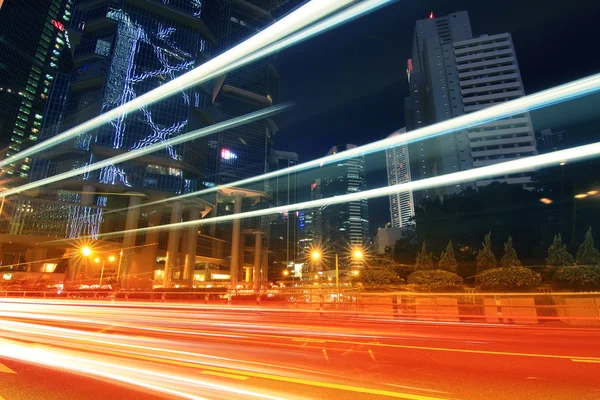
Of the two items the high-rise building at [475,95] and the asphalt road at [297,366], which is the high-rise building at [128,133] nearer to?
the asphalt road at [297,366]

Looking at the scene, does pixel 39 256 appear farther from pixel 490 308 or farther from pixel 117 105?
pixel 490 308

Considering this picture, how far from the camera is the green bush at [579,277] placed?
18.0 m

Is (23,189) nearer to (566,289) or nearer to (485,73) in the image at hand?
(566,289)

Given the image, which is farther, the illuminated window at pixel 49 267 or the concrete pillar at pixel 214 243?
the concrete pillar at pixel 214 243

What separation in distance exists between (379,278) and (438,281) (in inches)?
156

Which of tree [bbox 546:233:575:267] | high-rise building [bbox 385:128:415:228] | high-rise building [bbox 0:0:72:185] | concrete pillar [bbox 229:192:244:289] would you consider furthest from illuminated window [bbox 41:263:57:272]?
high-rise building [bbox 385:128:415:228]

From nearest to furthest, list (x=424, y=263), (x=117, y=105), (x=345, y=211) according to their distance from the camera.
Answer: (x=424, y=263)
(x=117, y=105)
(x=345, y=211)

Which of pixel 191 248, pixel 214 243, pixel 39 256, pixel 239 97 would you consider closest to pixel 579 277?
pixel 191 248

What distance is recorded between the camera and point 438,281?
71.1 feet

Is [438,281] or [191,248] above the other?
[191,248]

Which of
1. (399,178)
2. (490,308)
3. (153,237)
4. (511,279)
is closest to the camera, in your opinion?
(490,308)

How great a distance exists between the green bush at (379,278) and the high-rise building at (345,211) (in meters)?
128

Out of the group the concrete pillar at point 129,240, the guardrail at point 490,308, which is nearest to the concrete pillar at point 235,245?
the concrete pillar at point 129,240

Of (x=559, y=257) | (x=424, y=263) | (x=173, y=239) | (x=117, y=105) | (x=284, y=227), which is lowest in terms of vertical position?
(x=559, y=257)
